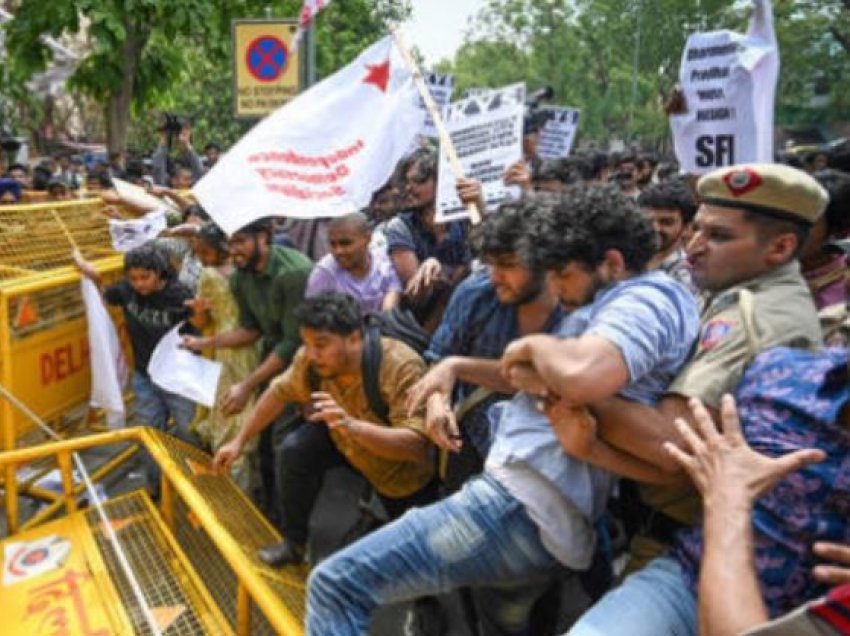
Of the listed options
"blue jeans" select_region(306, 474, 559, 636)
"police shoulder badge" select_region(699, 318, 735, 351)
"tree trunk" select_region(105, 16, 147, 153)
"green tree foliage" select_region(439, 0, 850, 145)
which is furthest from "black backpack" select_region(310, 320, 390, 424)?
"green tree foliage" select_region(439, 0, 850, 145)

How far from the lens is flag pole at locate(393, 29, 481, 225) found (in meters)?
3.45

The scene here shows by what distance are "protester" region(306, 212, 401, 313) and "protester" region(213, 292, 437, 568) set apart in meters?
0.75

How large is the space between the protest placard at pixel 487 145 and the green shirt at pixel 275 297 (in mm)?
834

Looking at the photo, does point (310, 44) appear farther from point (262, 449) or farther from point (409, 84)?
point (262, 449)

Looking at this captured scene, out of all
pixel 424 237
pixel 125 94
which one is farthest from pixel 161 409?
pixel 125 94

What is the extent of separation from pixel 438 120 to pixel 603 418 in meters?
2.11

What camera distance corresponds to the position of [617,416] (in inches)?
72.2

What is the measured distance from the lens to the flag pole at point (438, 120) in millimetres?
3453

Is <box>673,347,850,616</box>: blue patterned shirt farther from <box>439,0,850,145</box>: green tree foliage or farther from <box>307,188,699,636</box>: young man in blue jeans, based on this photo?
<box>439,0,850,145</box>: green tree foliage

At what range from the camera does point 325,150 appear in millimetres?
3729

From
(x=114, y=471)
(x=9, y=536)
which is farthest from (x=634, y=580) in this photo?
(x=114, y=471)

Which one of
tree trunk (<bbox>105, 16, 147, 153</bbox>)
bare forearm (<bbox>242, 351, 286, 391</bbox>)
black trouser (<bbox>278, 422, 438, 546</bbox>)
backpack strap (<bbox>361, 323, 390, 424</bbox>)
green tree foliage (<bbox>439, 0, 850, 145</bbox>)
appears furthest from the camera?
green tree foliage (<bbox>439, 0, 850, 145</bbox>)

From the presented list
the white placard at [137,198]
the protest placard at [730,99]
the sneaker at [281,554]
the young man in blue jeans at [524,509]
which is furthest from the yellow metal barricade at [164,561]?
the white placard at [137,198]

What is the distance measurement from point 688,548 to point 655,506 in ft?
0.60
